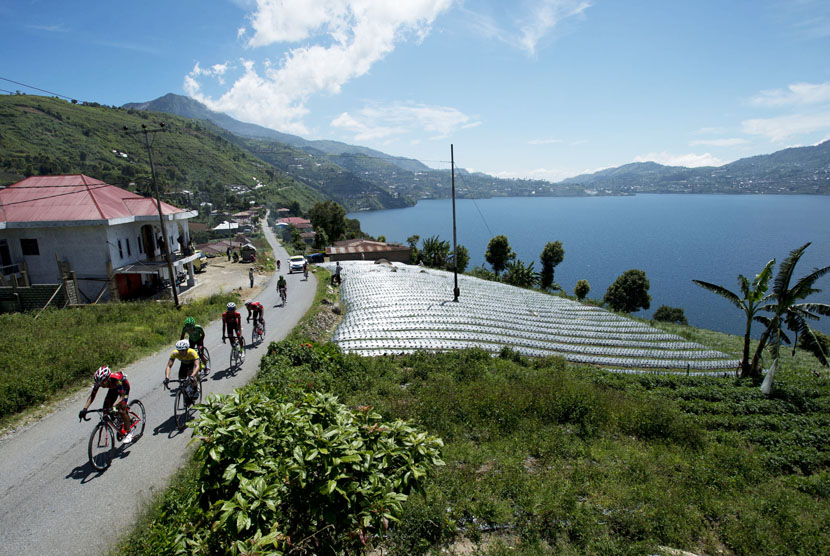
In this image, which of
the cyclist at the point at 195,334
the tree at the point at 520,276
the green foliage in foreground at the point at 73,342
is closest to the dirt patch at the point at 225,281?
the green foliage in foreground at the point at 73,342

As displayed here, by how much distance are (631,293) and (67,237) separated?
60.5m

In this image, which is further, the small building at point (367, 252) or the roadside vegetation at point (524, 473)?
the small building at point (367, 252)

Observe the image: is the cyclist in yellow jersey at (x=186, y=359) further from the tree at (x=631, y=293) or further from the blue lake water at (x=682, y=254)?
the blue lake water at (x=682, y=254)

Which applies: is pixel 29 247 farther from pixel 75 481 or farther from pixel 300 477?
pixel 300 477

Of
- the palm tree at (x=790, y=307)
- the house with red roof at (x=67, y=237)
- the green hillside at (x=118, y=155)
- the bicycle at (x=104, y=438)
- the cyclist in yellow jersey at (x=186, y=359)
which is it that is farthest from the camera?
the green hillside at (x=118, y=155)

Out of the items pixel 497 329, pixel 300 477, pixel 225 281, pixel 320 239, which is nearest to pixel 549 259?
pixel 320 239

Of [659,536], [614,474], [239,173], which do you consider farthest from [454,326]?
[239,173]

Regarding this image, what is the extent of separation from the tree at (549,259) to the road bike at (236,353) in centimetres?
5535

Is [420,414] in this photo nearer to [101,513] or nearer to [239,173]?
[101,513]

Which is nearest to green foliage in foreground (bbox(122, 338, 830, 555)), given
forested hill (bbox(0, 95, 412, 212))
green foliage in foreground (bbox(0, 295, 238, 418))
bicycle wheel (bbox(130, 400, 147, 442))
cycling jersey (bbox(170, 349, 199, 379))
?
cycling jersey (bbox(170, 349, 199, 379))

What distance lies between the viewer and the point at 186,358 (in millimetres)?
9500

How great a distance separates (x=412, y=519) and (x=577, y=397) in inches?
295

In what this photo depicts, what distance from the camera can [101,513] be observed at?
6941 millimetres

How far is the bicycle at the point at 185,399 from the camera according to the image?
9.48 metres
